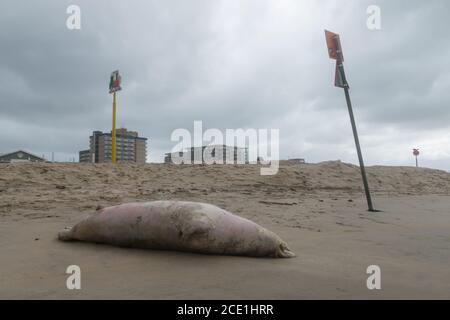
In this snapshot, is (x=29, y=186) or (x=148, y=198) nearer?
(x=148, y=198)

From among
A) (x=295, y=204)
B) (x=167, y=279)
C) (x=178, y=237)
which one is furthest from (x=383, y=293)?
(x=295, y=204)

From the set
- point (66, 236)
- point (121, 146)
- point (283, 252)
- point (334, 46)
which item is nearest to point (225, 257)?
point (283, 252)

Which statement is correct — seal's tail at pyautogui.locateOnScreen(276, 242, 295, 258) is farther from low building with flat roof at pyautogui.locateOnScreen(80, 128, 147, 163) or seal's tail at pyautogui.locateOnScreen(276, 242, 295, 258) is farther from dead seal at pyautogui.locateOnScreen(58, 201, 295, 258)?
low building with flat roof at pyautogui.locateOnScreen(80, 128, 147, 163)

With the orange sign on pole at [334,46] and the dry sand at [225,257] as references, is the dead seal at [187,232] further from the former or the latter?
the orange sign on pole at [334,46]

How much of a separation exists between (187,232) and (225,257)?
0.35 m

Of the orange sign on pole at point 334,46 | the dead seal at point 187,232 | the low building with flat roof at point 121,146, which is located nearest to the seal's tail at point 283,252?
the dead seal at point 187,232

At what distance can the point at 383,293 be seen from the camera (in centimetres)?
217

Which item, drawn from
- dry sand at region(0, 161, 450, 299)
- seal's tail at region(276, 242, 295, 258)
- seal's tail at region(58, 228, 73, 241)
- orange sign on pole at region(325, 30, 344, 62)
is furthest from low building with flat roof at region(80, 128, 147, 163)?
seal's tail at region(276, 242, 295, 258)

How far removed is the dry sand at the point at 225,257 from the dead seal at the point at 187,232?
4.0 inches

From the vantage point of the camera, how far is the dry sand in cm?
227

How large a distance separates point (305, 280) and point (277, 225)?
95.3 inches
